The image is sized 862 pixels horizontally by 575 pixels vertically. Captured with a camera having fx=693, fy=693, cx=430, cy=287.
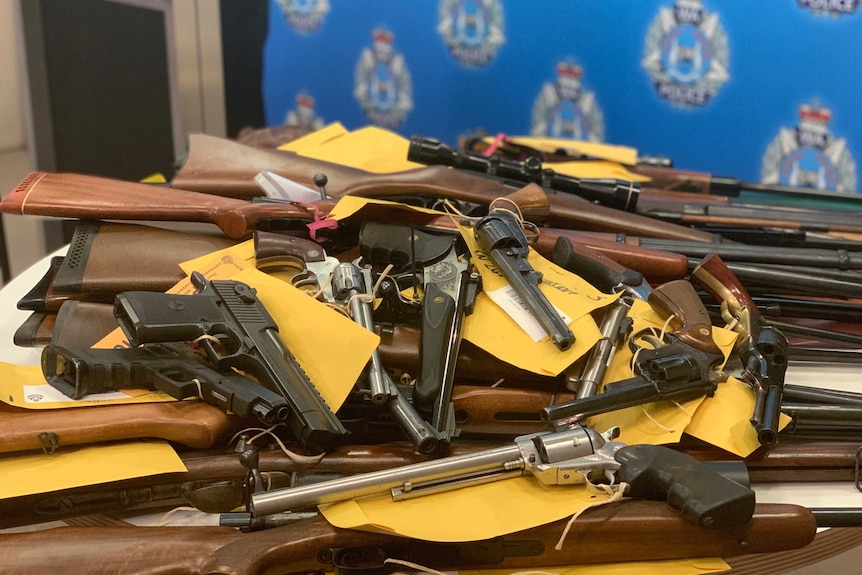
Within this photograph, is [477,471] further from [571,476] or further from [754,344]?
[754,344]

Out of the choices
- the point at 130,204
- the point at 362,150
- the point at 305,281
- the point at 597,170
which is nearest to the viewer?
the point at 305,281

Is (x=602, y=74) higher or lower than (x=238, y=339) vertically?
higher

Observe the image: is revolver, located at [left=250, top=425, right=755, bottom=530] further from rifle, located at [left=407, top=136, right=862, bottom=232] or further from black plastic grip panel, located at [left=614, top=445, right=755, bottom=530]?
rifle, located at [left=407, top=136, right=862, bottom=232]

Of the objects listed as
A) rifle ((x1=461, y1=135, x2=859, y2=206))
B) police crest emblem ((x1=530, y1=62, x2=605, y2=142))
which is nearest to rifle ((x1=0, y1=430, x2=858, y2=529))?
rifle ((x1=461, y1=135, x2=859, y2=206))

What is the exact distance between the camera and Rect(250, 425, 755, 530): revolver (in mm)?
790

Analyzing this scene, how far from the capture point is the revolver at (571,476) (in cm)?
79

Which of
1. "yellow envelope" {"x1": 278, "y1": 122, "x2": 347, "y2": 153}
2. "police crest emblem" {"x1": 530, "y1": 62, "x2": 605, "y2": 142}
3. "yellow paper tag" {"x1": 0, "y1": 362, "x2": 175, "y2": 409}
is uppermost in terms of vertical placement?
"police crest emblem" {"x1": 530, "y1": 62, "x2": 605, "y2": 142}

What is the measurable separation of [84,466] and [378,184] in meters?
0.87

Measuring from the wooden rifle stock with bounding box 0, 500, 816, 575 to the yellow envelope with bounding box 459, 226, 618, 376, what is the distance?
9.9 inches

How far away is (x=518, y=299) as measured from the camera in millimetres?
1129

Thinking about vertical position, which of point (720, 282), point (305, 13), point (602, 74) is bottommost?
point (720, 282)

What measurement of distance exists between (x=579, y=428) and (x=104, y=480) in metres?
0.58

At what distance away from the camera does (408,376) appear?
3.39 ft

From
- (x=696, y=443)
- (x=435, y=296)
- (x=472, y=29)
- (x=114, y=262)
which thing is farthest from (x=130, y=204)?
(x=472, y=29)
